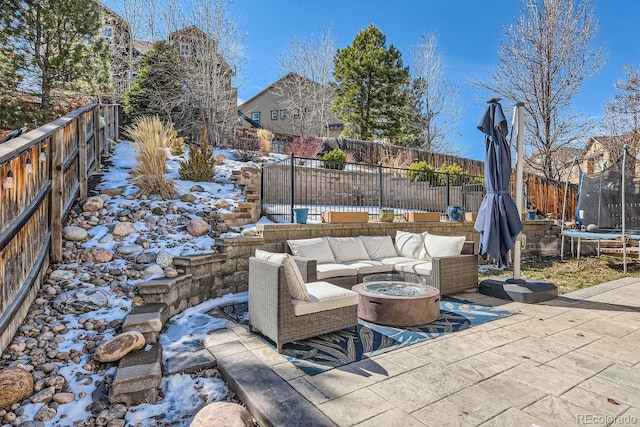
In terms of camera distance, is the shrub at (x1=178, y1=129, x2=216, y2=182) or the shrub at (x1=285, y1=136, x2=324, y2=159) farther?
the shrub at (x1=285, y1=136, x2=324, y2=159)

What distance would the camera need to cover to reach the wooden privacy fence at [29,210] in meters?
2.52

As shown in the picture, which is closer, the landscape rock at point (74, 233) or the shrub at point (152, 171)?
the landscape rock at point (74, 233)

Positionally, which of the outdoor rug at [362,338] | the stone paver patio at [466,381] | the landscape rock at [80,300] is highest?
the landscape rock at [80,300]

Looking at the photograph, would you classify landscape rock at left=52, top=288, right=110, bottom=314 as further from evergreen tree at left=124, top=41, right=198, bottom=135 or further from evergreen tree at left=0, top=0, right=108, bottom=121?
evergreen tree at left=124, top=41, right=198, bottom=135

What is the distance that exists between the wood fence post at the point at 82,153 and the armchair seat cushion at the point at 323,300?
3.87m

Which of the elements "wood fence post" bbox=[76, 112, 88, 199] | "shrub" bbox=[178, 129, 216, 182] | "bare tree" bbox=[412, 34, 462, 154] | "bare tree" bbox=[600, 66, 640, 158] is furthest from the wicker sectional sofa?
"bare tree" bbox=[412, 34, 462, 154]

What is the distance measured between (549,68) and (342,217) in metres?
10.4

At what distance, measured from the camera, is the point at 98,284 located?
139 inches

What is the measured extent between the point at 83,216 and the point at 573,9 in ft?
48.0

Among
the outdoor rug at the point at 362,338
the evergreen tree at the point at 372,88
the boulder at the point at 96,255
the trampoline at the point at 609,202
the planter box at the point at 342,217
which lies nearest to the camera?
the outdoor rug at the point at 362,338

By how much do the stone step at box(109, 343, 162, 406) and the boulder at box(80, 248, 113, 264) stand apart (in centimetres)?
178

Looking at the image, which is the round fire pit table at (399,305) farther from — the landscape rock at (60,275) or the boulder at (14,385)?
the landscape rock at (60,275)

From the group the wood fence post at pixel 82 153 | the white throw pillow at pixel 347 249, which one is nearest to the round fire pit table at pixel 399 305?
the white throw pillow at pixel 347 249

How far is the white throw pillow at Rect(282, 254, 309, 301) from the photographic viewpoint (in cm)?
307
